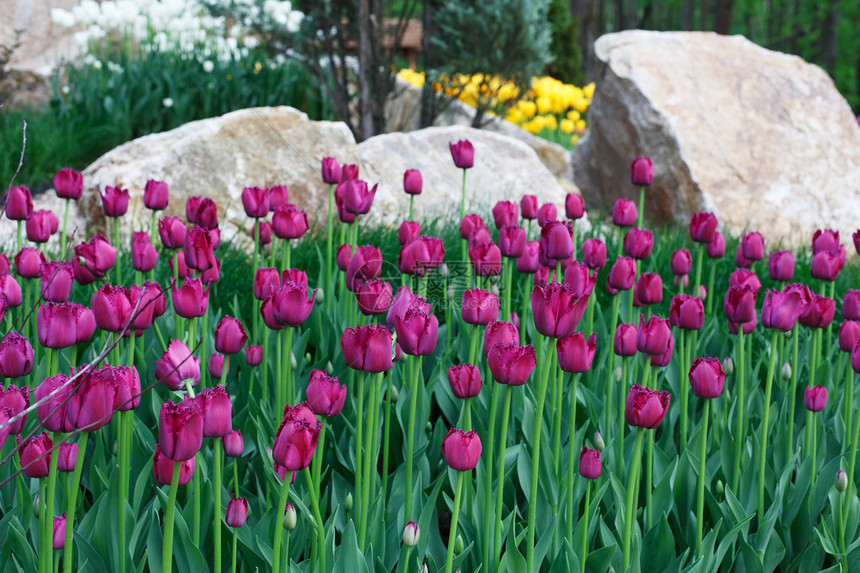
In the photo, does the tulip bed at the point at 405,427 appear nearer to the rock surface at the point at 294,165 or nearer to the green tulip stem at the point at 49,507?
the green tulip stem at the point at 49,507

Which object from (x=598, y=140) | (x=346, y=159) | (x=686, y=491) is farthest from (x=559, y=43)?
(x=686, y=491)

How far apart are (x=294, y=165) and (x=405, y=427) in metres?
3.00

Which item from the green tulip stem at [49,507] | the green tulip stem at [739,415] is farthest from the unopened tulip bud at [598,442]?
the green tulip stem at [49,507]

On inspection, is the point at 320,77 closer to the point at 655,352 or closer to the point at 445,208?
the point at 445,208

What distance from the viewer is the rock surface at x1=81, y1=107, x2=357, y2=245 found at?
4.41m

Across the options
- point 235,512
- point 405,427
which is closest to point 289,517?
point 235,512

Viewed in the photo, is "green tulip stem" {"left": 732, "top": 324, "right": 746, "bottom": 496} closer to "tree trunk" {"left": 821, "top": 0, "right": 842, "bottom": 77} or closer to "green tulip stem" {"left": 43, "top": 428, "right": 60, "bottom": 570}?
"green tulip stem" {"left": 43, "top": 428, "right": 60, "bottom": 570}

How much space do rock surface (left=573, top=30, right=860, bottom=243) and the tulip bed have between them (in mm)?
3226

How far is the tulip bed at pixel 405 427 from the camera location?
1359 mm

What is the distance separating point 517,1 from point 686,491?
6.45 m

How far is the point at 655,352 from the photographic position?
5.59 feet

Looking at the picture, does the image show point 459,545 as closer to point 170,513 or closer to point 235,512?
point 235,512

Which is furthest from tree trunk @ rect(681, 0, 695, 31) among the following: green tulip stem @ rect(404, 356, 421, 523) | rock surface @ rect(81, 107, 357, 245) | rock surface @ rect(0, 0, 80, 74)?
green tulip stem @ rect(404, 356, 421, 523)

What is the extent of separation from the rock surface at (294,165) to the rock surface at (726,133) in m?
1.17
